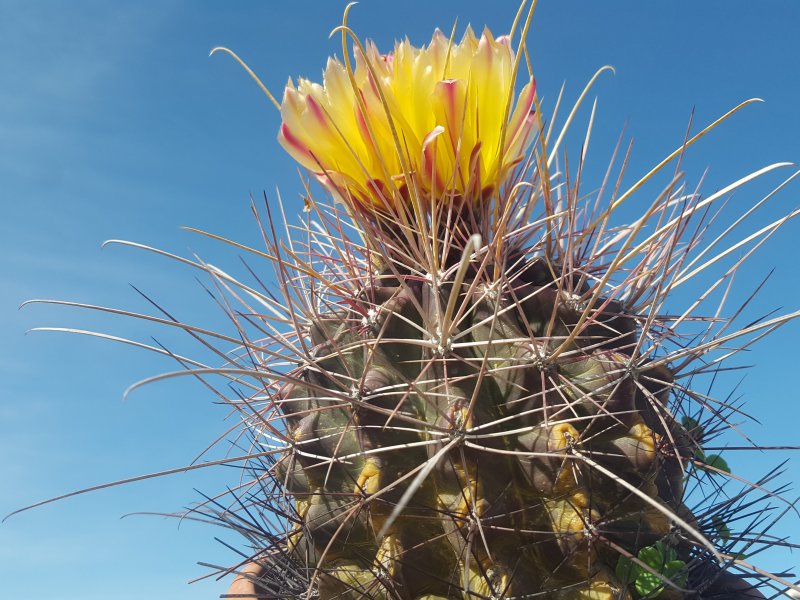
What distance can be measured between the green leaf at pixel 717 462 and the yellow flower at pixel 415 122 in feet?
2.29

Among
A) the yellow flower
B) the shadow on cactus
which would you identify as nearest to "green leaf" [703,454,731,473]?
the shadow on cactus

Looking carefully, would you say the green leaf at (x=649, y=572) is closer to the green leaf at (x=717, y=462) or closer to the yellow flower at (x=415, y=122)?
the green leaf at (x=717, y=462)

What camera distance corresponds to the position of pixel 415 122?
140 centimetres

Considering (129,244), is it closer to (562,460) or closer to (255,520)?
(255,520)

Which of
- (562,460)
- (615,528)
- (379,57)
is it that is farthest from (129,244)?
(615,528)

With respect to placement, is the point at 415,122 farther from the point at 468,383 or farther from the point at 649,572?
the point at 649,572

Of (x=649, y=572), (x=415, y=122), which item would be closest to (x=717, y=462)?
(x=649, y=572)

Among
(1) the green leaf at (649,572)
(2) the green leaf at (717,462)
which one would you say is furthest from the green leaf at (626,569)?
(2) the green leaf at (717,462)

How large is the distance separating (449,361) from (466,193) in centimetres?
33

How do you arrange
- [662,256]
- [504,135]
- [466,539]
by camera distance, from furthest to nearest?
[662,256]
[504,135]
[466,539]

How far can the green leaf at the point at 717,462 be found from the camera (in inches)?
60.7

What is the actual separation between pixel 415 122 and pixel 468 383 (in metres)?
0.49

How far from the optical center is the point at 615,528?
126cm

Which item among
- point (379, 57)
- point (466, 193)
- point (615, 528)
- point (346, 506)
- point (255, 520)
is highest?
point (379, 57)
